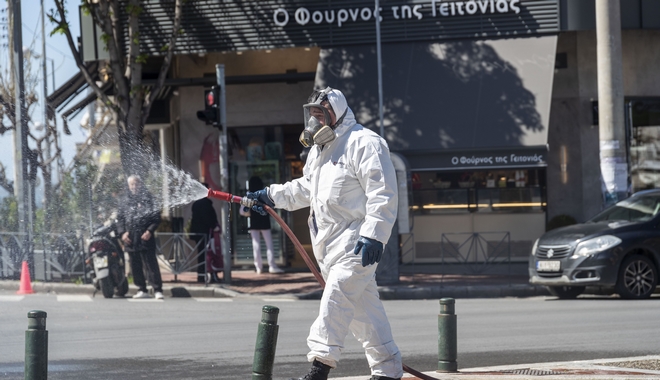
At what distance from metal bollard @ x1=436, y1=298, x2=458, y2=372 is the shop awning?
1055 cm

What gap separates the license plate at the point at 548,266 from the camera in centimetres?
1363

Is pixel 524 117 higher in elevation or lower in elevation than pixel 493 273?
higher

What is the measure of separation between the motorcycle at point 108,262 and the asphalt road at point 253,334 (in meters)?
0.62

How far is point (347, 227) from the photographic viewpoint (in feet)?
20.6

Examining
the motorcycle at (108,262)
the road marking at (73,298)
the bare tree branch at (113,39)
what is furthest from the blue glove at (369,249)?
the bare tree branch at (113,39)

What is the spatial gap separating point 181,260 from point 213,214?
46.6 inches

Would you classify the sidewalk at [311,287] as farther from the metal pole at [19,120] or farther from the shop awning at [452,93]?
the shop awning at [452,93]

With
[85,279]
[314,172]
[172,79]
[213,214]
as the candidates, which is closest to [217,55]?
[172,79]

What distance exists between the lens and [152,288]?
15.7 meters

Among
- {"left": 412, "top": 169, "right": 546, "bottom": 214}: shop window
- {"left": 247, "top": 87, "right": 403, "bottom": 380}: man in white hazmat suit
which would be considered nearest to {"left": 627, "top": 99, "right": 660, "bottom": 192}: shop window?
{"left": 412, "top": 169, "right": 546, "bottom": 214}: shop window

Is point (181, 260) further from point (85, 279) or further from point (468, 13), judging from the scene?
point (468, 13)

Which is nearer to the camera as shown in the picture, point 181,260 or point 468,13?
point 181,260

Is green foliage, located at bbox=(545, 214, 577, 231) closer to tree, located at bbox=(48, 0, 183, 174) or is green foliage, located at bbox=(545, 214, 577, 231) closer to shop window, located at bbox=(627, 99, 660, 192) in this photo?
shop window, located at bbox=(627, 99, 660, 192)

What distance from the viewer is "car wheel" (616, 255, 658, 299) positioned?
13.4m
